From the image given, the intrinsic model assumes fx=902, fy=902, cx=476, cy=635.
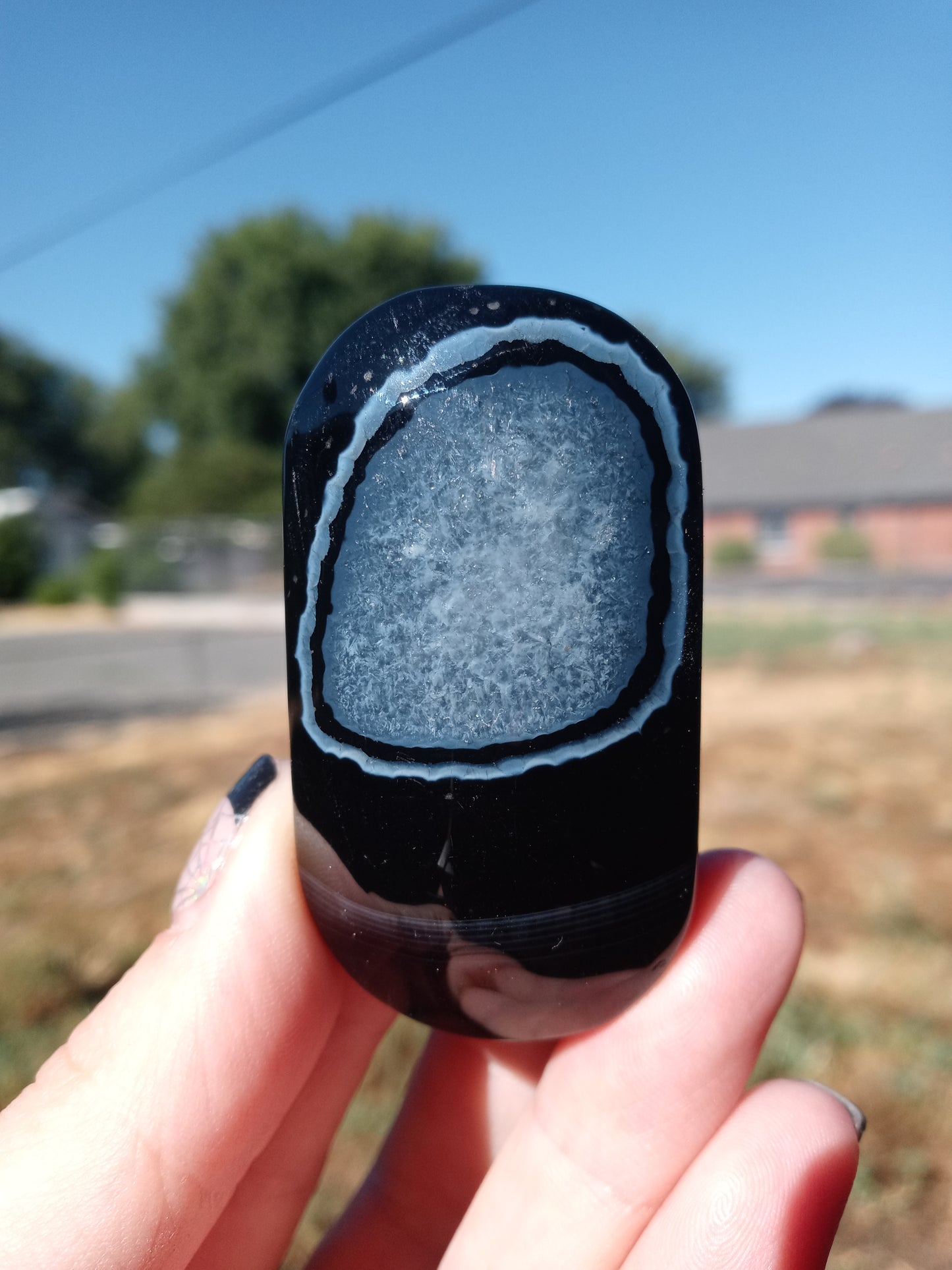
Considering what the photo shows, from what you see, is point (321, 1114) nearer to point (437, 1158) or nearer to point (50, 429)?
point (437, 1158)

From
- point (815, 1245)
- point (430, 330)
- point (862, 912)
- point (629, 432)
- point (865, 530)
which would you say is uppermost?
point (430, 330)

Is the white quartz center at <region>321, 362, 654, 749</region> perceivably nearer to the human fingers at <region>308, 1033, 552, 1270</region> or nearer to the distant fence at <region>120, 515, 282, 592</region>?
the human fingers at <region>308, 1033, 552, 1270</region>

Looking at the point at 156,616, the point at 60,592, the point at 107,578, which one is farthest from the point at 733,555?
the point at 60,592

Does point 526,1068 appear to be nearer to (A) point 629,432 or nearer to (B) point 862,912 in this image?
(A) point 629,432

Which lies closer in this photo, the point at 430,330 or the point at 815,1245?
the point at 430,330

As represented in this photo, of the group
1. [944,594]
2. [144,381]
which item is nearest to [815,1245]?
[944,594]

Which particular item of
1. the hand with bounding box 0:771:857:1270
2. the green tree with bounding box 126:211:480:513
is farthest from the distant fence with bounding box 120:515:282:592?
the hand with bounding box 0:771:857:1270

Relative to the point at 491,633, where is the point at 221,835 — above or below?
below
